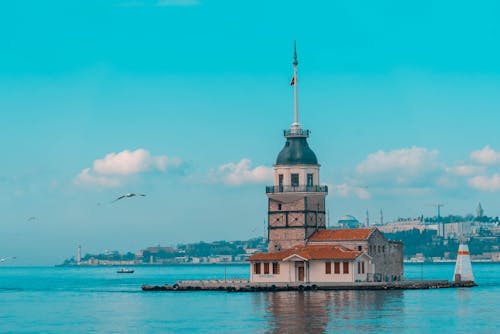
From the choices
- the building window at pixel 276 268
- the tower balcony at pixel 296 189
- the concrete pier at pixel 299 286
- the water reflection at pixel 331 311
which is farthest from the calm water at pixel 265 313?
the tower balcony at pixel 296 189

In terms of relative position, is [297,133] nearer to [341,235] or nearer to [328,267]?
[341,235]

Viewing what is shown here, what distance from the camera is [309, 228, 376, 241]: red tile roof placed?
105 metres

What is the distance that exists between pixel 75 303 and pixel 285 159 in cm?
2293

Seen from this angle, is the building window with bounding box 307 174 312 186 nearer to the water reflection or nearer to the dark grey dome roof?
the dark grey dome roof

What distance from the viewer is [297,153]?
108562 mm

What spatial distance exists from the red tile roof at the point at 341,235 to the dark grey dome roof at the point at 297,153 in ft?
21.4

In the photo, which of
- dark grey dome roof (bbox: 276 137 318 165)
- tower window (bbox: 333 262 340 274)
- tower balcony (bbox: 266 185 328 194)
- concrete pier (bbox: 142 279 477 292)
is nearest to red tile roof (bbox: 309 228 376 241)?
tower window (bbox: 333 262 340 274)

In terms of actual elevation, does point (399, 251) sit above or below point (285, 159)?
below

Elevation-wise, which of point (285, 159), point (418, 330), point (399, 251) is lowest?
point (418, 330)

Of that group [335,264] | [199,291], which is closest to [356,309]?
[335,264]

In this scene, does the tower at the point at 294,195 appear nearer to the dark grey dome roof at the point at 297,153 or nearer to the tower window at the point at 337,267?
the dark grey dome roof at the point at 297,153

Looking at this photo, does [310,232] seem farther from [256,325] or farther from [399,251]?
[256,325]

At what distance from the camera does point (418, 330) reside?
225ft

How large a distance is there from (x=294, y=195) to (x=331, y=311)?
2943cm
